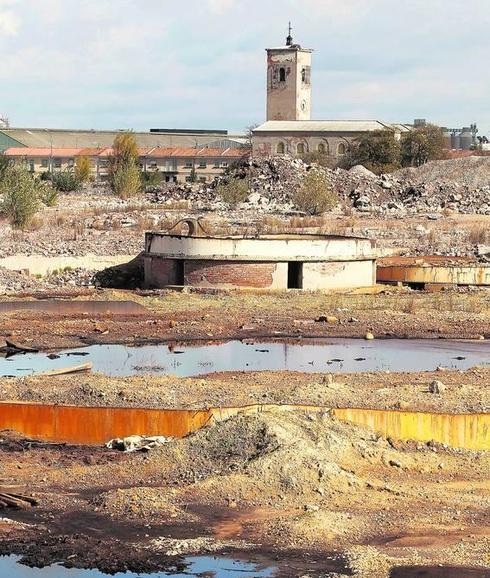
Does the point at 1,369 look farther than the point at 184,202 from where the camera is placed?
No

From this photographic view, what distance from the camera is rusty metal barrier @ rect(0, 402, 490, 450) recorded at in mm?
13195

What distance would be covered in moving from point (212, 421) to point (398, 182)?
43.9 meters

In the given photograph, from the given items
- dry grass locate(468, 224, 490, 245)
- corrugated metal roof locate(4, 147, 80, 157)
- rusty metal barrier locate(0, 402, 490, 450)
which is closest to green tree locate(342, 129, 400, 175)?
corrugated metal roof locate(4, 147, 80, 157)

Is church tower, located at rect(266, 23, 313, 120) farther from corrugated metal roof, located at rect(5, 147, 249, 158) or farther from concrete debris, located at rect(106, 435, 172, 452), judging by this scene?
concrete debris, located at rect(106, 435, 172, 452)

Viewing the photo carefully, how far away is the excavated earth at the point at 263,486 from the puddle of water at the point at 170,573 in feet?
0.35

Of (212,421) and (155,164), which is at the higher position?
(155,164)

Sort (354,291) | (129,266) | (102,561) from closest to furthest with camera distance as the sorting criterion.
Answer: (102,561) < (354,291) < (129,266)

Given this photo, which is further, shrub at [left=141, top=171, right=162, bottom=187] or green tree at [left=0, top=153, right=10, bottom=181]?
shrub at [left=141, top=171, right=162, bottom=187]

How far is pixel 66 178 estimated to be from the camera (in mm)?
64312

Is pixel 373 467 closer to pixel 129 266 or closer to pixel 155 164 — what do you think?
pixel 129 266

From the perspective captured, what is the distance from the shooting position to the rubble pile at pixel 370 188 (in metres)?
49.8

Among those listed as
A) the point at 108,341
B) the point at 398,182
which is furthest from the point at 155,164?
the point at 108,341

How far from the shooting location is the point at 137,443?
12.9 m

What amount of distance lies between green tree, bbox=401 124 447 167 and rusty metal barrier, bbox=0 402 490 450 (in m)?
56.0
